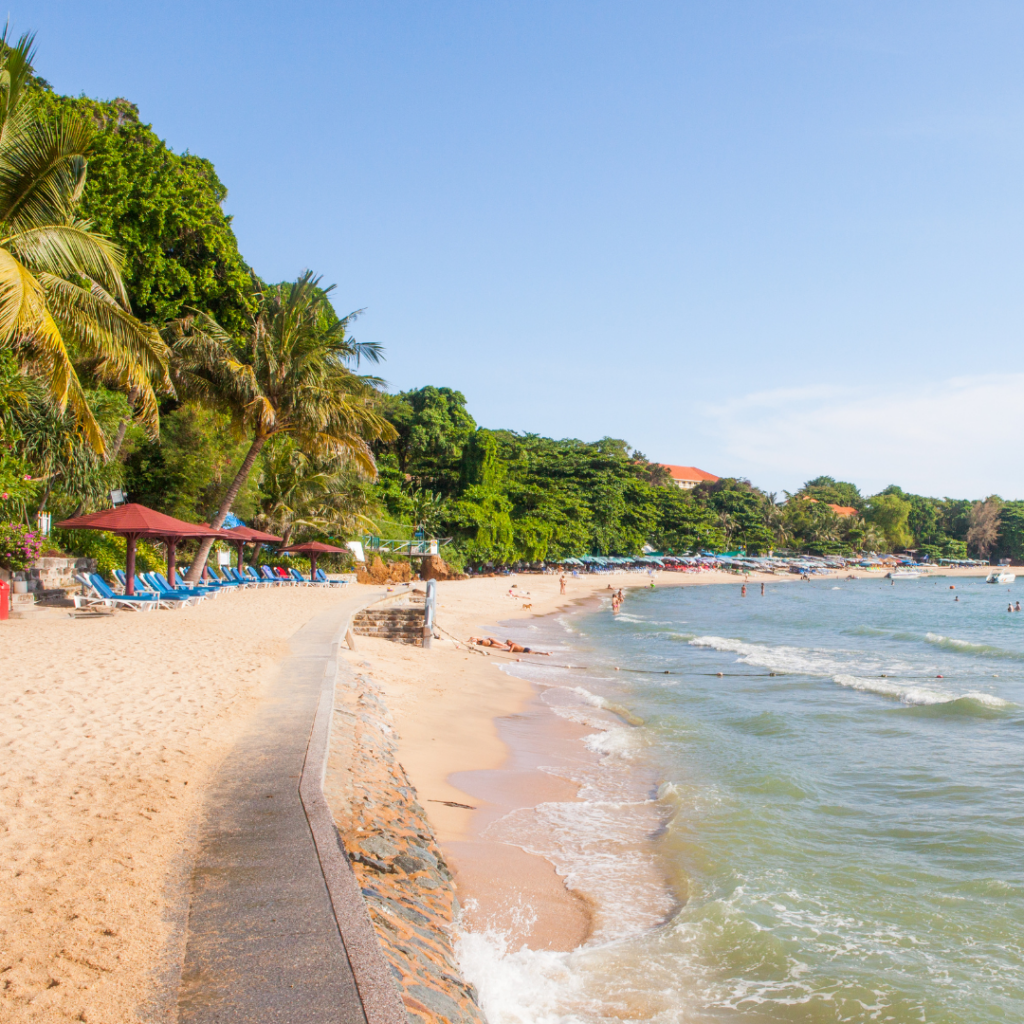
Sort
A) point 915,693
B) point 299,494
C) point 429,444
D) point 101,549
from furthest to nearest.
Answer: point 429,444
point 299,494
point 101,549
point 915,693

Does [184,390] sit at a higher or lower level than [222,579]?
higher

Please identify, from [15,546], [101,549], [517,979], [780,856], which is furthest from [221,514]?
[517,979]

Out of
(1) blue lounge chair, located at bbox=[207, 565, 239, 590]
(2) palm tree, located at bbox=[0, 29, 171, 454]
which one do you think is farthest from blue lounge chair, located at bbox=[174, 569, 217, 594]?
(2) palm tree, located at bbox=[0, 29, 171, 454]

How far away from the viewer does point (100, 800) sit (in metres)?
4.53

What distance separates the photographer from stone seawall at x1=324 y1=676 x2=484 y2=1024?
3.57 metres

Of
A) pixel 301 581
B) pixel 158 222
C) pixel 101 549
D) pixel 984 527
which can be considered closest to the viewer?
pixel 101 549

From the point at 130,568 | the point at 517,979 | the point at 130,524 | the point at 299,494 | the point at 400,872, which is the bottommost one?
the point at 517,979

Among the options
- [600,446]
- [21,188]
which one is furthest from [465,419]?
[21,188]

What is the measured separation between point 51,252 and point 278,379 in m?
9.74

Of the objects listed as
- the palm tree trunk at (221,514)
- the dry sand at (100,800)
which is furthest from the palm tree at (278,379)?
the dry sand at (100,800)

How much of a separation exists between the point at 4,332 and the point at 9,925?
7544 mm

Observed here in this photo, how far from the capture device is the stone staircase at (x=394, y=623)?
681 inches

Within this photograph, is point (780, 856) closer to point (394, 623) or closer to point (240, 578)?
point (394, 623)

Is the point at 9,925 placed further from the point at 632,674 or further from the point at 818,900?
the point at 632,674
